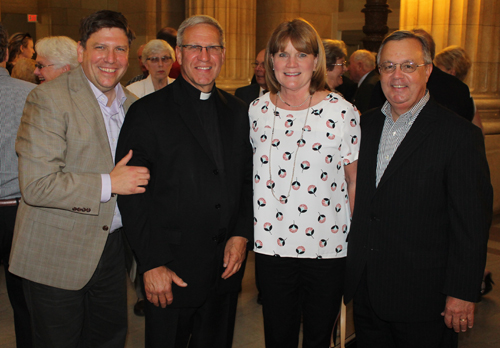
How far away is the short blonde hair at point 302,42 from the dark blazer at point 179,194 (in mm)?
530

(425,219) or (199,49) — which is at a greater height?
(199,49)

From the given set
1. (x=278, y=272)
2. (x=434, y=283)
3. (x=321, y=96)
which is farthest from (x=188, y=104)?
(x=434, y=283)

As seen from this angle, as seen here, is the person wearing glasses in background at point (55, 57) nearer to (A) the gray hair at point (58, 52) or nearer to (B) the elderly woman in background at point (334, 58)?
(A) the gray hair at point (58, 52)

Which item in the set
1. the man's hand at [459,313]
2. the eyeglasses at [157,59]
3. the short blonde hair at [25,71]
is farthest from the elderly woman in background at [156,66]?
the man's hand at [459,313]

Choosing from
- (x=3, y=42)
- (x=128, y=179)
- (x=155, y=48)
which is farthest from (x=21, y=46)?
(x=128, y=179)

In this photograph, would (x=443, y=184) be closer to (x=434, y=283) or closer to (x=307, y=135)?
(x=434, y=283)

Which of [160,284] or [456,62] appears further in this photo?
[456,62]

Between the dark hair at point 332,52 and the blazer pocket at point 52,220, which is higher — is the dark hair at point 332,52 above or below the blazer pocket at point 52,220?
above

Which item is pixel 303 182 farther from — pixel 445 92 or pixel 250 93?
pixel 250 93

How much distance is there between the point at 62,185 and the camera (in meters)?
2.17

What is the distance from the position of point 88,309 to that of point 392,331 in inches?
64.3

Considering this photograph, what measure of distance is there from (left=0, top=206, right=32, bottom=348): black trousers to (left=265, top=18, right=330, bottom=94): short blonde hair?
1.83m

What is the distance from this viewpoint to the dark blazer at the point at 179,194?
230 cm

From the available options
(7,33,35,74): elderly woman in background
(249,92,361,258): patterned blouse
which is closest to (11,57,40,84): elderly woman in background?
(7,33,35,74): elderly woman in background
